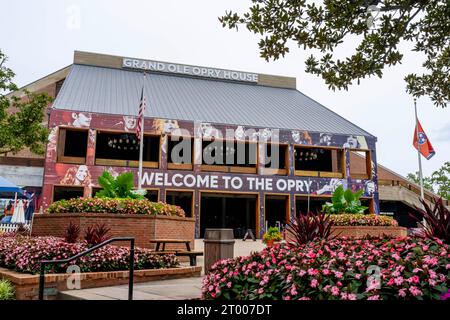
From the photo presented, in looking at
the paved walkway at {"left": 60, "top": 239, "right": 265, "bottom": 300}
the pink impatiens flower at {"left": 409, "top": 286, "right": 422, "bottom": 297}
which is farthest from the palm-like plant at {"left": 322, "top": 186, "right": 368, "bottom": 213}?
the pink impatiens flower at {"left": 409, "top": 286, "right": 422, "bottom": 297}

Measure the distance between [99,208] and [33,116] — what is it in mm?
5959

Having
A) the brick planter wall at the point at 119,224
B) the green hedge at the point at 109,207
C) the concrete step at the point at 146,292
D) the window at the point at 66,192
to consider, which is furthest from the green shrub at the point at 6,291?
the window at the point at 66,192

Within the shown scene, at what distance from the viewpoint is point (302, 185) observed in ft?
100

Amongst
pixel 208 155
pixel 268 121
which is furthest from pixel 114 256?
pixel 268 121

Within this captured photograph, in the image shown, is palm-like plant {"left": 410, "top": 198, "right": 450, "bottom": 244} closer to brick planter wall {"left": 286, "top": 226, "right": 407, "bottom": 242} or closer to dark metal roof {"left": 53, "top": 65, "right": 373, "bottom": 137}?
brick planter wall {"left": 286, "top": 226, "right": 407, "bottom": 242}

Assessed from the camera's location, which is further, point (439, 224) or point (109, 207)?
point (109, 207)

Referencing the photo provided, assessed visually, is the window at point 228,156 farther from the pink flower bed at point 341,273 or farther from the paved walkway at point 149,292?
the pink flower bed at point 341,273

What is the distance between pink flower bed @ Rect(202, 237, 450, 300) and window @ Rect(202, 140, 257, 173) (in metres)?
23.0

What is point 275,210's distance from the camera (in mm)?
32344

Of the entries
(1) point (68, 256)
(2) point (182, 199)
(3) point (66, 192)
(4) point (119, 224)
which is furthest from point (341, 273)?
(3) point (66, 192)

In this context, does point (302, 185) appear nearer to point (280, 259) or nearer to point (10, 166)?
point (10, 166)

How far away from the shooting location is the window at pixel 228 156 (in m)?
29.9

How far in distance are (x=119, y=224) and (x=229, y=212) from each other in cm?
1884

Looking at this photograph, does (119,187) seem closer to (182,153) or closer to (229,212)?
(182,153)
